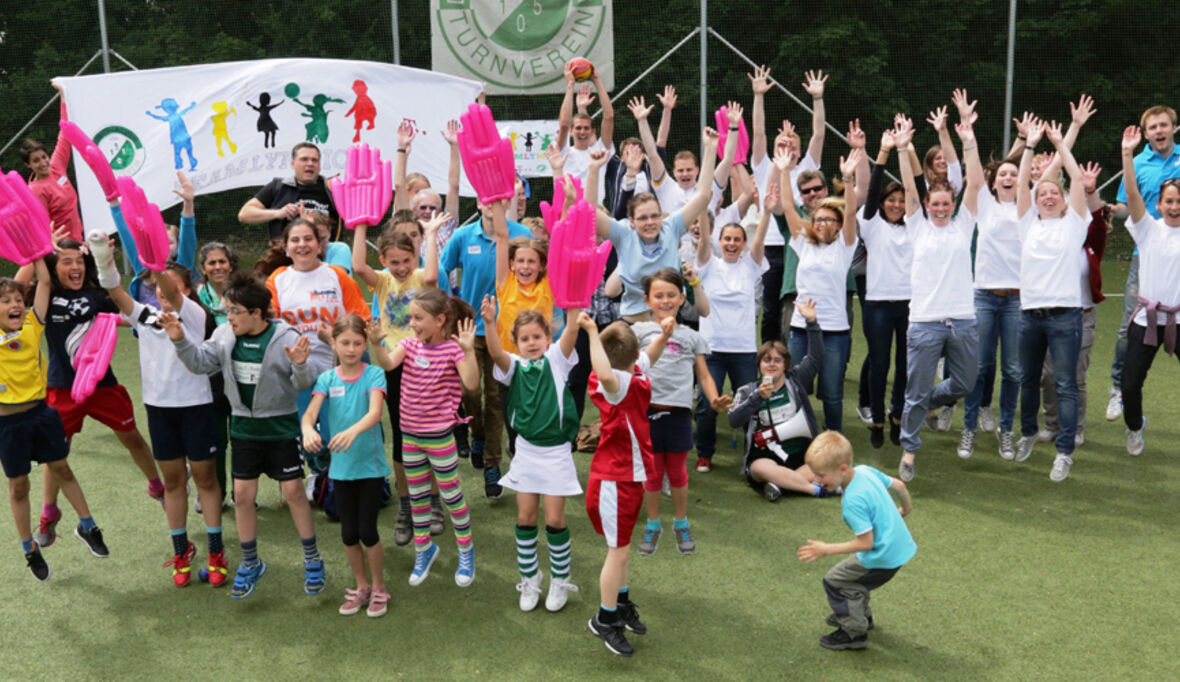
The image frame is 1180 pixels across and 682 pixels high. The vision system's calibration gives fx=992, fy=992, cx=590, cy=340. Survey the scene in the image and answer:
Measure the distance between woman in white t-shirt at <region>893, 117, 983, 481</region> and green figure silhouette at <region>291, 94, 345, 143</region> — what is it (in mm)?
6100

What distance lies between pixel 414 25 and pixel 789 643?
1148 cm

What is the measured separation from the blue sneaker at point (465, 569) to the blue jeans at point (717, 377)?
1.87m

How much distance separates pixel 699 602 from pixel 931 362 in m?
2.25

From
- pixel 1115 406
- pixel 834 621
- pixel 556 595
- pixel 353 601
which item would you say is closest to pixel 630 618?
pixel 556 595

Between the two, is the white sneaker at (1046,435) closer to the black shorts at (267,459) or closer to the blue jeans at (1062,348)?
the blue jeans at (1062,348)

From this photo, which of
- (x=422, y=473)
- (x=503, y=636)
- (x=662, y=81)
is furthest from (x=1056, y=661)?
(x=662, y=81)

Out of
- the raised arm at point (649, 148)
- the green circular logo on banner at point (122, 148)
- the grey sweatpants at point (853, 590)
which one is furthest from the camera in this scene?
the green circular logo on banner at point (122, 148)

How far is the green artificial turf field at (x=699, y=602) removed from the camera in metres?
3.82

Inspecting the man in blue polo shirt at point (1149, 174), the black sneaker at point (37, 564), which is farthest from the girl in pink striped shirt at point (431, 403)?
the man in blue polo shirt at point (1149, 174)

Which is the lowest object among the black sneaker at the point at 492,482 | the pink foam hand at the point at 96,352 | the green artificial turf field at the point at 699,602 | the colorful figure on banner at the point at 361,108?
the green artificial turf field at the point at 699,602

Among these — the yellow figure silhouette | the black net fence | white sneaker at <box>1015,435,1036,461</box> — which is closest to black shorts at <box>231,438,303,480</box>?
white sneaker at <box>1015,435,1036,461</box>

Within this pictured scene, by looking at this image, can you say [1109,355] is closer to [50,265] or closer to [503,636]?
[503,636]

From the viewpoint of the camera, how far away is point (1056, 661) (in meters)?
3.76

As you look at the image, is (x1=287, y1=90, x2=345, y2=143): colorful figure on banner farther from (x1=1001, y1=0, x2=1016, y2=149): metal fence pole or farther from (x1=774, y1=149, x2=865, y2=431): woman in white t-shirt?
(x1=1001, y1=0, x2=1016, y2=149): metal fence pole
